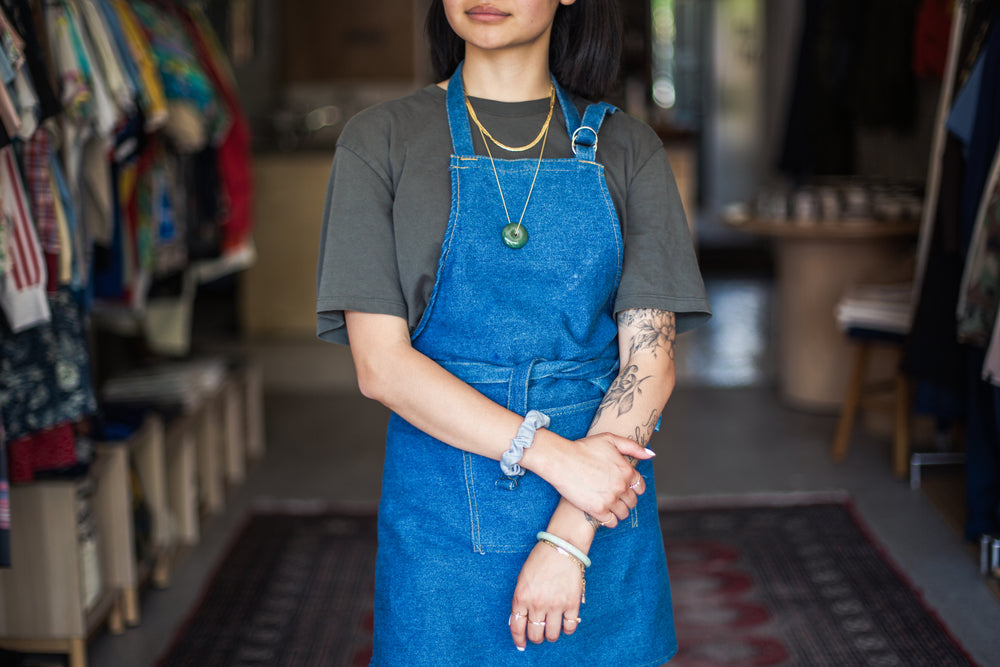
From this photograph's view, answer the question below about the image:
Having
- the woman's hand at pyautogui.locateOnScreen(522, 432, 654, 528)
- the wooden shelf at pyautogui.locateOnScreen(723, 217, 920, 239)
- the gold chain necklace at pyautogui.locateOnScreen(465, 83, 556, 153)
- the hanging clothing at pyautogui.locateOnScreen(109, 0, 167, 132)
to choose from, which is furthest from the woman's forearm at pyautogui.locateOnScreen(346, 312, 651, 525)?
the wooden shelf at pyautogui.locateOnScreen(723, 217, 920, 239)

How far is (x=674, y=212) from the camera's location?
1.29 metres

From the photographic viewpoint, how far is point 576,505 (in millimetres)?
1185

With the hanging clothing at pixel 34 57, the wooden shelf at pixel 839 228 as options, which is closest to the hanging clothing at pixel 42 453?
the hanging clothing at pixel 34 57

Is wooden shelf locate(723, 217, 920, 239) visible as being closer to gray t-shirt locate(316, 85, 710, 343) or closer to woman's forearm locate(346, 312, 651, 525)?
gray t-shirt locate(316, 85, 710, 343)

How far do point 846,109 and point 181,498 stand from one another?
4.44 metres

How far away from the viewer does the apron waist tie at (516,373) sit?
4.07 feet

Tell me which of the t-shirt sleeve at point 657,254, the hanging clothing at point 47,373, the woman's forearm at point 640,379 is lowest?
the hanging clothing at point 47,373

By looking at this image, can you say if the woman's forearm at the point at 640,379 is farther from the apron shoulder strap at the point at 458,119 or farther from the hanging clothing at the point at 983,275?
the hanging clothing at the point at 983,275

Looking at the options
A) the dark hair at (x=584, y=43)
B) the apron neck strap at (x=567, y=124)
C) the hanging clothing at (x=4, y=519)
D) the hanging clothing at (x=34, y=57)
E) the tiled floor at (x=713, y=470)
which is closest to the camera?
the apron neck strap at (x=567, y=124)

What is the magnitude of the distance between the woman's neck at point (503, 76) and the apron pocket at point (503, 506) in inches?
16.4

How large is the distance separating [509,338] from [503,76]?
0.35m

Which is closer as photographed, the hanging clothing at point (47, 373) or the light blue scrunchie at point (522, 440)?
the light blue scrunchie at point (522, 440)

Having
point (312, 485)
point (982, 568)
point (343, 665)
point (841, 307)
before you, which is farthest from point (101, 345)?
point (982, 568)

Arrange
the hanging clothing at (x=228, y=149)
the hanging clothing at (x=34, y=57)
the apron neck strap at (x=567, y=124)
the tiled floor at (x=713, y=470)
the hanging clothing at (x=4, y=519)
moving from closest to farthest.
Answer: the apron neck strap at (x=567, y=124), the hanging clothing at (x=4, y=519), the hanging clothing at (x=34, y=57), the tiled floor at (x=713, y=470), the hanging clothing at (x=228, y=149)
